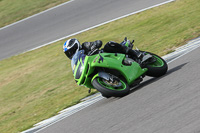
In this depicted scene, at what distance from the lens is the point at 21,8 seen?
65.7ft

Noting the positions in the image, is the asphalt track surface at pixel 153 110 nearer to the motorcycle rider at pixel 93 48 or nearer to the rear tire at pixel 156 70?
the rear tire at pixel 156 70

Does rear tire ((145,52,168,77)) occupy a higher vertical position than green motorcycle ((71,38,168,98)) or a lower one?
lower

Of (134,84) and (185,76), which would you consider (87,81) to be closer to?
(134,84)

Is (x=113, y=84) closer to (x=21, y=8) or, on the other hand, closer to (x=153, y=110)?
(x=153, y=110)

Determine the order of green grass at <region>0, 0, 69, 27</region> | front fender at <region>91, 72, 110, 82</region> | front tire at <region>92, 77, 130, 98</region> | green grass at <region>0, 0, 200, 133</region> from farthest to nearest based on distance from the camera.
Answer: green grass at <region>0, 0, 69, 27</region>, green grass at <region>0, 0, 200, 133</region>, front fender at <region>91, 72, 110, 82</region>, front tire at <region>92, 77, 130, 98</region>

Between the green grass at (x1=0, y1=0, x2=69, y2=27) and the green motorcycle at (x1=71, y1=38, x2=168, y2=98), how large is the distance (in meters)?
12.3

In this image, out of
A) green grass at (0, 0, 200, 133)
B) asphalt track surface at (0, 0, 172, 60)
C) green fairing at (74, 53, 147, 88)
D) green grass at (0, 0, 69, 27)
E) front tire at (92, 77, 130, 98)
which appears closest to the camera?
front tire at (92, 77, 130, 98)

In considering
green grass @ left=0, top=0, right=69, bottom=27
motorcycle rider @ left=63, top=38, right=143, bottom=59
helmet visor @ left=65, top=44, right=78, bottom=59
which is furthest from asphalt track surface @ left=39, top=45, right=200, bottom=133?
green grass @ left=0, top=0, right=69, bottom=27

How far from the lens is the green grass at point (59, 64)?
9.58 metres

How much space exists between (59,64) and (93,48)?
221 inches

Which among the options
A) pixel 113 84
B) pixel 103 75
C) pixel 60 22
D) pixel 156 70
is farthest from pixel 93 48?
pixel 60 22

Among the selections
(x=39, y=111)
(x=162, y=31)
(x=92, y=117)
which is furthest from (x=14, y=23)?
(x=92, y=117)

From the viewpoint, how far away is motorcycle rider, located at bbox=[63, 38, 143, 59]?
776cm

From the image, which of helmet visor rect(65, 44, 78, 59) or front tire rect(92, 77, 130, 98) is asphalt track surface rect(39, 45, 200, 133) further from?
helmet visor rect(65, 44, 78, 59)
